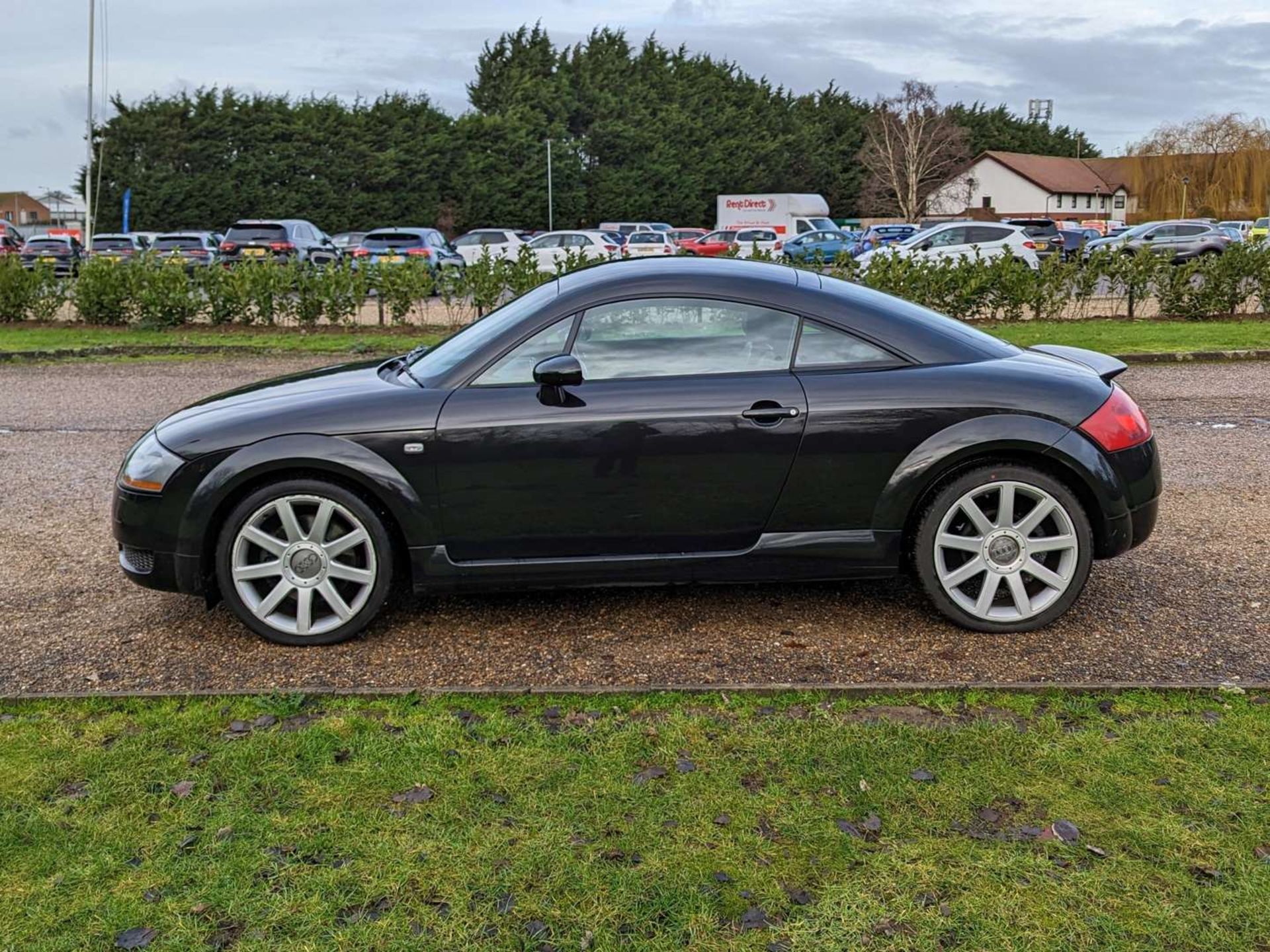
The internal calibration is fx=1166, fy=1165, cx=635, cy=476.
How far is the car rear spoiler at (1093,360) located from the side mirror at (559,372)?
2.18m

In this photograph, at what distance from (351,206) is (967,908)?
60160 mm

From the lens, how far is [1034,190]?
89.2 metres

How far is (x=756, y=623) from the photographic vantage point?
5.06 metres

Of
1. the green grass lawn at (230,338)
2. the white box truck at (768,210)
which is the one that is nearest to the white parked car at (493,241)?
the green grass lawn at (230,338)

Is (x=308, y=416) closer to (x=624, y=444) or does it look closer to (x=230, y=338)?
(x=624, y=444)

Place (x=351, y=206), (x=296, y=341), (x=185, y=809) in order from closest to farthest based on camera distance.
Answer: (x=185, y=809)
(x=296, y=341)
(x=351, y=206)

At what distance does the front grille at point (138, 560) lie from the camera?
188 inches

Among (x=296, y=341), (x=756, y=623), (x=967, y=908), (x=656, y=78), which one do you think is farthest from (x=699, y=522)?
(x=656, y=78)

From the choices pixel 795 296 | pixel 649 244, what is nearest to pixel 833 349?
pixel 795 296

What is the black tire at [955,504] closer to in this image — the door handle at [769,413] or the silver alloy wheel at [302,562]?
the door handle at [769,413]

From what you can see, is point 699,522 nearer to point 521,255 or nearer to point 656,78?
point 521,255

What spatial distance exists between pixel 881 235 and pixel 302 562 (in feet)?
134

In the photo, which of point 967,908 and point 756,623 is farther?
point 756,623

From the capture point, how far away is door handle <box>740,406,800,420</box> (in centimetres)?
468
